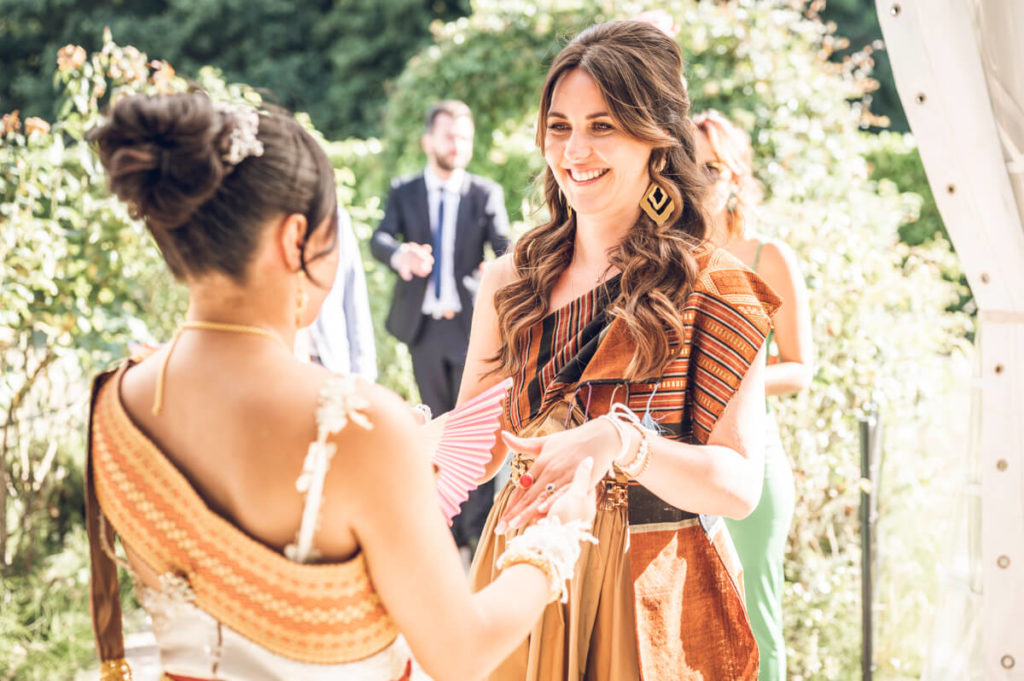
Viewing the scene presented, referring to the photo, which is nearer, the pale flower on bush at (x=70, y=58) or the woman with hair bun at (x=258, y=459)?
the woman with hair bun at (x=258, y=459)

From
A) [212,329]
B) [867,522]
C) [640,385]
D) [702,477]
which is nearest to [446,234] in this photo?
[867,522]

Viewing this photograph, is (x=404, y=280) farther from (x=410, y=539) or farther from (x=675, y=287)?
(x=410, y=539)

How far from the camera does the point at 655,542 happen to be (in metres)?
2.05

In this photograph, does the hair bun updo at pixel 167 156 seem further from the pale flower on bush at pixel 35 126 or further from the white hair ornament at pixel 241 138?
the pale flower on bush at pixel 35 126

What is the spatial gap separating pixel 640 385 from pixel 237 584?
3.11ft

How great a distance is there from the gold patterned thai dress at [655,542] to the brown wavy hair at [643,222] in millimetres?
47

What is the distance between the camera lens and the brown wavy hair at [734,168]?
3643 mm

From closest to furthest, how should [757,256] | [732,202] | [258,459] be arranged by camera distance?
[258,459] < [757,256] < [732,202]

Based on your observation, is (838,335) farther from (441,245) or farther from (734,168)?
(441,245)

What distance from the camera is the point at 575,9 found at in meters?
10.2

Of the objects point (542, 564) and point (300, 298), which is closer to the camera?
point (300, 298)

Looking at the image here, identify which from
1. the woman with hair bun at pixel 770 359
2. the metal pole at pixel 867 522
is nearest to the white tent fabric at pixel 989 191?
the woman with hair bun at pixel 770 359

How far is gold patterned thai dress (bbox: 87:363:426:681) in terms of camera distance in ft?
4.46

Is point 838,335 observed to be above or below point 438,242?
below
